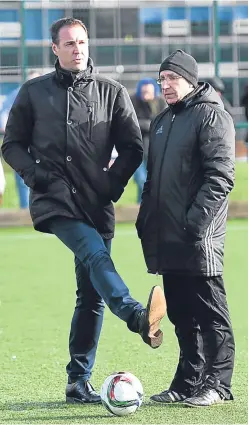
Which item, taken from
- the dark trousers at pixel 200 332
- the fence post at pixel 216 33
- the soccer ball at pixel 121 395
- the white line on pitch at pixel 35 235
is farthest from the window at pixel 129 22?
the soccer ball at pixel 121 395

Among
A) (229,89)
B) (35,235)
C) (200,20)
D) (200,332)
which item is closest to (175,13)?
(200,20)

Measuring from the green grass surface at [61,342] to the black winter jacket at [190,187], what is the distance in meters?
0.84

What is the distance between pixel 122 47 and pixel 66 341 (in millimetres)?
9149

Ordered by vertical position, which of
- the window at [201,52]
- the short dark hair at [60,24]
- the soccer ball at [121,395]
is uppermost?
the short dark hair at [60,24]

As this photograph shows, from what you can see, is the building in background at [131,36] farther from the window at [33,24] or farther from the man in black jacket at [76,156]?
the man in black jacket at [76,156]

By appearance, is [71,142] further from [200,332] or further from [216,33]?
[216,33]

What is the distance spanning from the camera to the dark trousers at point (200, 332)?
263 inches

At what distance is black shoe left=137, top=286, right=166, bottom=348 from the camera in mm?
6094

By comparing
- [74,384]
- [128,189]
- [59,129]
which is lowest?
[128,189]

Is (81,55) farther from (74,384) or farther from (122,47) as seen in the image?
(122,47)

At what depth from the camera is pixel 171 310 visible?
22.3 ft

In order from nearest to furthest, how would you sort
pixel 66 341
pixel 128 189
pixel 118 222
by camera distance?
pixel 66 341 → pixel 118 222 → pixel 128 189

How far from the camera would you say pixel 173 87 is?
6586mm

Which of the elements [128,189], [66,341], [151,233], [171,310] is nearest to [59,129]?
[151,233]
